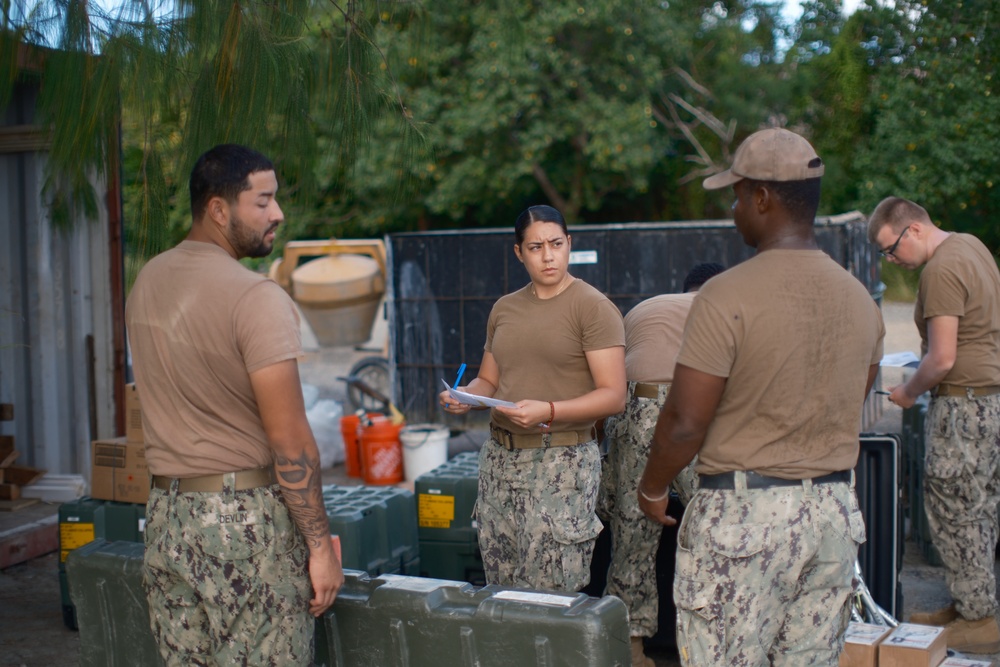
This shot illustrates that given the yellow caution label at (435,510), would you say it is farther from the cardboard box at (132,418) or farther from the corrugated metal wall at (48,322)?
the corrugated metal wall at (48,322)

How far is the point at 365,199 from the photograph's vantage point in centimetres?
2000

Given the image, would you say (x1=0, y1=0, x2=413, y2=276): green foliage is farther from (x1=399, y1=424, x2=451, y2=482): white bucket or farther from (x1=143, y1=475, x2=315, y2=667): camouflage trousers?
(x1=399, y1=424, x2=451, y2=482): white bucket

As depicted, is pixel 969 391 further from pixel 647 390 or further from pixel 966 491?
pixel 647 390

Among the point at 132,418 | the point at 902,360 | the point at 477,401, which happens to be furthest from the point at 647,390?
the point at 132,418

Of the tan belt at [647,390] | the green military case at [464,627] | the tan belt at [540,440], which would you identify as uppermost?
the tan belt at [647,390]

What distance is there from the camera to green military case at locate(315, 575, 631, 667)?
268 cm

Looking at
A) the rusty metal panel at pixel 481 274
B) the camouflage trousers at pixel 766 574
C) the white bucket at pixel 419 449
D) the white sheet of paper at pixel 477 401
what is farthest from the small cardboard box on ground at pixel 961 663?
the rusty metal panel at pixel 481 274

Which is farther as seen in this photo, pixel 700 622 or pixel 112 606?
pixel 112 606

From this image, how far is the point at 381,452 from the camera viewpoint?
854cm

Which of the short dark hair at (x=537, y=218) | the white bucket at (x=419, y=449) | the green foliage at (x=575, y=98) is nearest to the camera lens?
the short dark hair at (x=537, y=218)

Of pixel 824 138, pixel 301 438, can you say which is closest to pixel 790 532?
pixel 301 438

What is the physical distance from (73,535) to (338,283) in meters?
9.71

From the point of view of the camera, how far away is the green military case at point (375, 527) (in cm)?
456

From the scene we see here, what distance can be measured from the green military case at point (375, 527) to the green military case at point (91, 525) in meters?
0.99
